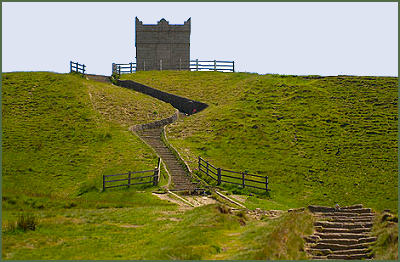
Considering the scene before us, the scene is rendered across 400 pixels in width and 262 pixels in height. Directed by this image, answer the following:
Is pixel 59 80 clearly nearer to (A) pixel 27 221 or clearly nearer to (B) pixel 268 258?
(A) pixel 27 221

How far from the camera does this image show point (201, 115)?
63.8 metres

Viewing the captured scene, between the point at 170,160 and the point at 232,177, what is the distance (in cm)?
767

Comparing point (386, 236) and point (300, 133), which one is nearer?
point (386, 236)

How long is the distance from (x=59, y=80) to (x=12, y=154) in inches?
973

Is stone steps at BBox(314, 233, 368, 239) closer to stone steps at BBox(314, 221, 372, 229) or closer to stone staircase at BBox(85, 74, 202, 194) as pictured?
stone steps at BBox(314, 221, 372, 229)

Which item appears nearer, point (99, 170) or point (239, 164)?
point (99, 170)

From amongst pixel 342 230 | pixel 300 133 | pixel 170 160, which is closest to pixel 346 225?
pixel 342 230

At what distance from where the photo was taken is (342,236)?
24.5 m

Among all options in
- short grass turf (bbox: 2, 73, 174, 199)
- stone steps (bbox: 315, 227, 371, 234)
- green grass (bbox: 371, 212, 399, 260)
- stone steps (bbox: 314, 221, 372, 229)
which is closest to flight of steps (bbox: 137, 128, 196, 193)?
short grass turf (bbox: 2, 73, 174, 199)

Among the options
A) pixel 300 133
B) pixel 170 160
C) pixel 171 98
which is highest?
pixel 171 98

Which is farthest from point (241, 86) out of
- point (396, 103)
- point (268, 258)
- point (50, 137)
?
point (268, 258)

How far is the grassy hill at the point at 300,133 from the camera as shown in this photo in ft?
143

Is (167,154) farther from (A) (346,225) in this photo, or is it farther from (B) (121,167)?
(A) (346,225)

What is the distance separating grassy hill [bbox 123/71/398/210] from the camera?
4366cm
